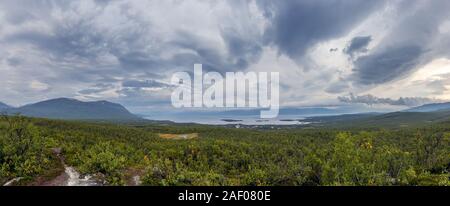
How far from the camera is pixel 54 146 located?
2672 centimetres

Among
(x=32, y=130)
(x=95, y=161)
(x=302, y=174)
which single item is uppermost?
(x=32, y=130)

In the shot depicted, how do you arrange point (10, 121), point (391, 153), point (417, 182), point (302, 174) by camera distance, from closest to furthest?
1. point (417, 182)
2. point (302, 174)
3. point (391, 153)
4. point (10, 121)

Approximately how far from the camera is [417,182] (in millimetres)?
17844

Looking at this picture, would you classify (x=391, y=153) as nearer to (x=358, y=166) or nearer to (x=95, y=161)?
(x=358, y=166)

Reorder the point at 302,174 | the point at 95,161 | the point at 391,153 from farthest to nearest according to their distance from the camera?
the point at 391,153
the point at 302,174
the point at 95,161
